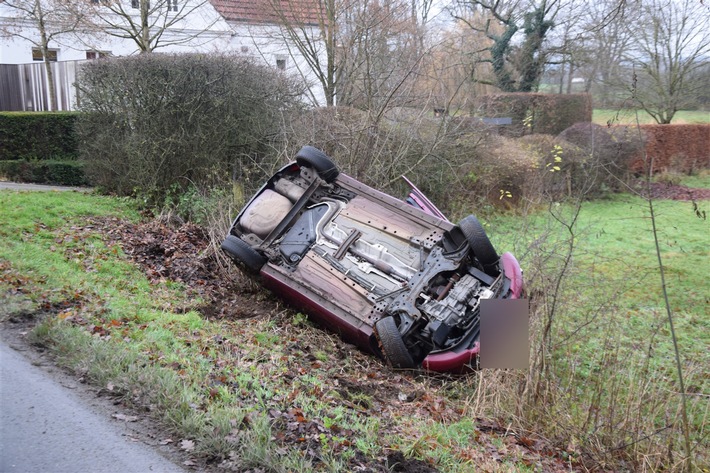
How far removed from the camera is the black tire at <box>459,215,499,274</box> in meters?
7.40

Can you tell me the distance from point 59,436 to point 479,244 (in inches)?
195

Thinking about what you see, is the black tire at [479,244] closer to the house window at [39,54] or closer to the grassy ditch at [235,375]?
the grassy ditch at [235,375]

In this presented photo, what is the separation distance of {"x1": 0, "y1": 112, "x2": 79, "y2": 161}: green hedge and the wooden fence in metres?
3.56

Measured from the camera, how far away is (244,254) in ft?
25.8

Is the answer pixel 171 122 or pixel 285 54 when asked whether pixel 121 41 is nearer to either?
pixel 285 54

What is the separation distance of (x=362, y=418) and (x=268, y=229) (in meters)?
3.84

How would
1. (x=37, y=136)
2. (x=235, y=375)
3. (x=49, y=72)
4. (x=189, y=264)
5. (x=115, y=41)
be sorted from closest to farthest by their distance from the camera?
(x=235, y=375) → (x=189, y=264) → (x=37, y=136) → (x=49, y=72) → (x=115, y=41)

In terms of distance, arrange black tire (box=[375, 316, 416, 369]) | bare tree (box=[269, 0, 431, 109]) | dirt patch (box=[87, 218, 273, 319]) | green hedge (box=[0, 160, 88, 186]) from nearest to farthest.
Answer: black tire (box=[375, 316, 416, 369])
dirt patch (box=[87, 218, 273, 319])
bare tree (box=[269, 0, 431, 109])
green hedge (box=[0, 160, 88, 186])

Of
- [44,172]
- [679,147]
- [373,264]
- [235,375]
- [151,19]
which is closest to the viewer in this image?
[235,375]

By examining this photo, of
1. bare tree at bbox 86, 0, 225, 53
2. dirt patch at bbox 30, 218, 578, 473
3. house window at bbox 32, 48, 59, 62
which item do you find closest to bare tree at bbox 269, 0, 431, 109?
bare tree at bbox 86, 0, 225, 53

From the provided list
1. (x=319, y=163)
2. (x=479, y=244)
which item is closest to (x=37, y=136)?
(x=319, y=163)

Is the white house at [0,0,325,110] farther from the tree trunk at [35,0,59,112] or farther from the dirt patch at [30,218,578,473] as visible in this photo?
the dirt patch at [30,218,578,473]

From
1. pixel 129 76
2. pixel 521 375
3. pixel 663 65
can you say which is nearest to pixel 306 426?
pixel 521 375

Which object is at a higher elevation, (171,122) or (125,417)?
(171,122)
